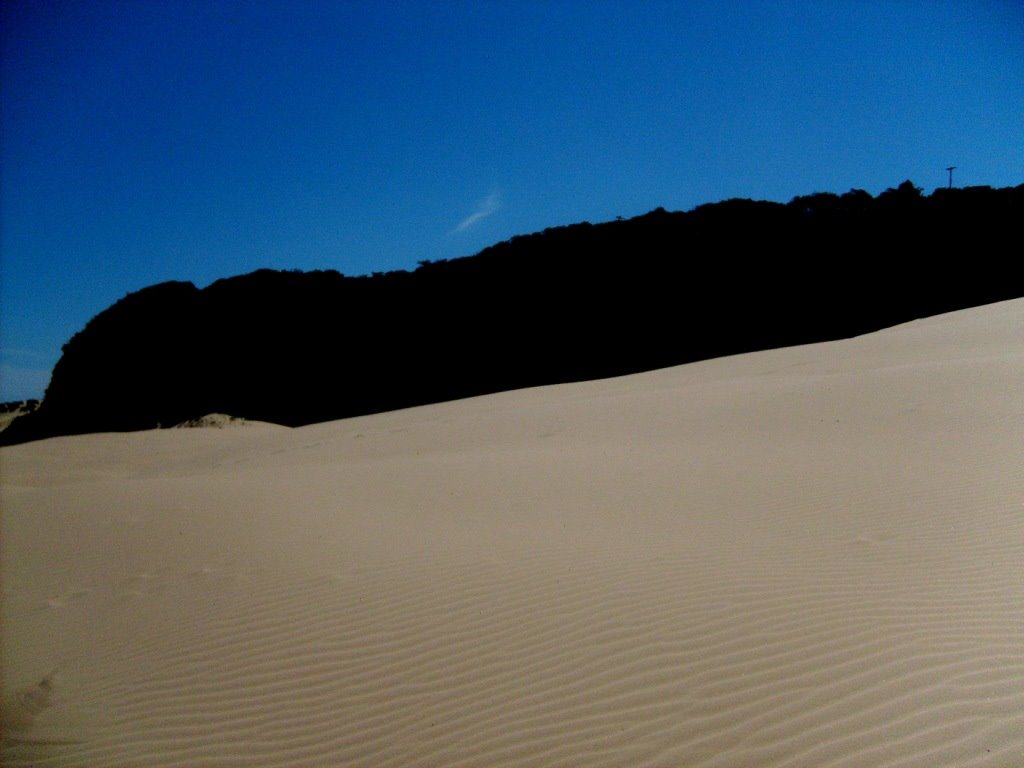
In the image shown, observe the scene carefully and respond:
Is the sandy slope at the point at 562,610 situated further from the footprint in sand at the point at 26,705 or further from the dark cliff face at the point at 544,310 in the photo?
the dark cliff face at the point at 544,310

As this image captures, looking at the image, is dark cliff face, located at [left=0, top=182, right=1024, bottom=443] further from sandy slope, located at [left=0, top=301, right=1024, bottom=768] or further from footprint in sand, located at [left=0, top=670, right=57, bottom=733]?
footprint in sand, located at [left=0, top=670, right=57, bottom=733]

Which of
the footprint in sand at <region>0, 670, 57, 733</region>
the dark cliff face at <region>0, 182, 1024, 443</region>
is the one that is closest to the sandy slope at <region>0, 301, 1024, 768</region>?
the footprint in sand at <region>0, 670, 57, 733</region>

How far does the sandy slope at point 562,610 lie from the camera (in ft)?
9.82

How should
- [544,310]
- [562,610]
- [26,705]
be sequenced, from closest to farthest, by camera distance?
[26,705] < [562,610] < [544,310]

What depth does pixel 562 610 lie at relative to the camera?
4.07 metres

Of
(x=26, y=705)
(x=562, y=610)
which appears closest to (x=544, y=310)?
(x=562, y=610)

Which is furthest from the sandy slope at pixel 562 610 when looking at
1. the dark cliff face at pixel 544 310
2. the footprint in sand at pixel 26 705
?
the dark cliff face at pixel 544 310

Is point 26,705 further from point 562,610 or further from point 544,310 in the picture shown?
point 544,310

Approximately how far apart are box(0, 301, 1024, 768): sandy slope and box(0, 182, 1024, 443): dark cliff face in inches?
916

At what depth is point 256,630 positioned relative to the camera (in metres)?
4.31

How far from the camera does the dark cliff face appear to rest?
31.3 metres

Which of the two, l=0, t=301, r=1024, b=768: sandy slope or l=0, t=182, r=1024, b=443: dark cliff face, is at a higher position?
l=0, t=182, r=1024, b=443: dark cliff face

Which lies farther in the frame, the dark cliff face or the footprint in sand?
the dark cliff face

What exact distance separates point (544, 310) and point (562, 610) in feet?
98.0
